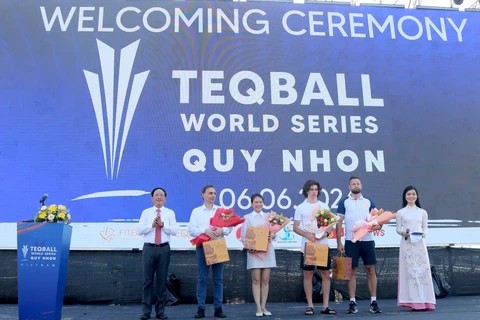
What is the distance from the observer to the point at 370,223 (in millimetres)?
4078

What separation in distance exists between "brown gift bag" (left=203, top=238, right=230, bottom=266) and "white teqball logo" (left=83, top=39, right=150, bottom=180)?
1941mm

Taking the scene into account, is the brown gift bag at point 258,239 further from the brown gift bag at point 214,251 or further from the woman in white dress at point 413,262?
the woman in white dress at point 413,262

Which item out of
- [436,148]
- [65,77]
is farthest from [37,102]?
[436,148]

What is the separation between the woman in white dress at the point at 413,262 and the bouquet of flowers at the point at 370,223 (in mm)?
326

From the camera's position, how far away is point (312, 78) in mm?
5949

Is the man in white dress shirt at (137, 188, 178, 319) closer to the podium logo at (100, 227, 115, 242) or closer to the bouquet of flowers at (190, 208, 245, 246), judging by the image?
the bouquet of flowers at (190, 208, 245, 246)

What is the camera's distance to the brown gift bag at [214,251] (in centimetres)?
397

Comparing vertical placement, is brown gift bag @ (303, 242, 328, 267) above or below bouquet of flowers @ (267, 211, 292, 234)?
below

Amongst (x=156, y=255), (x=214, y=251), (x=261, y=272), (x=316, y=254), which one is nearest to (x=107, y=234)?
(x=156, y=255)

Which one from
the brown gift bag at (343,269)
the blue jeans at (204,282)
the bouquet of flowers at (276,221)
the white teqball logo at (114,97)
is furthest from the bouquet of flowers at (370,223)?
the white teqball logo at (114,97)

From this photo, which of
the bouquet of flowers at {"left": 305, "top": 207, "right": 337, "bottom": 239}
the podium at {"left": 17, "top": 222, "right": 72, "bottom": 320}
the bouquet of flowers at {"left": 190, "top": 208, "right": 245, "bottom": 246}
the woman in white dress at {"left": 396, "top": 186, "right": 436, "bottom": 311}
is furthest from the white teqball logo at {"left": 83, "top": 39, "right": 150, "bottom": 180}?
the woman in white dress at {"left": 396, "top": 186, "right": 436, "bottom": 311}

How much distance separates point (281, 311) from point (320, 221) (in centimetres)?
108

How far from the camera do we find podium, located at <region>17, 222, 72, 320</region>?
10.9ft

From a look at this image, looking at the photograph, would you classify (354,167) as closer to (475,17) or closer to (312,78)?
(312,78)
